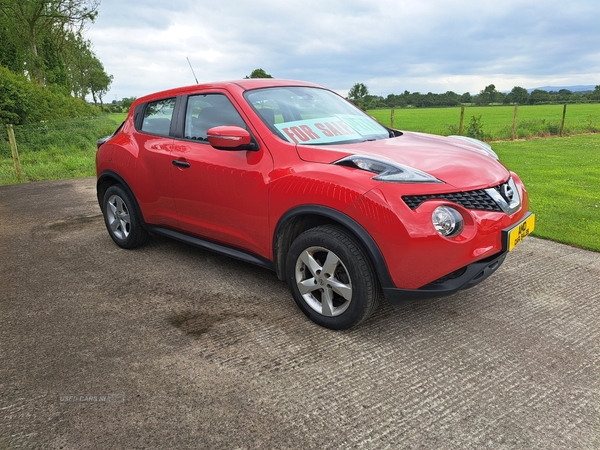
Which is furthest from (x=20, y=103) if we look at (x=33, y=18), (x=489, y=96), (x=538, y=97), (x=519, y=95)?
(x=538, y=97)

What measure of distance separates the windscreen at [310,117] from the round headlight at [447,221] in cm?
106

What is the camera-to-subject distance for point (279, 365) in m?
2.64

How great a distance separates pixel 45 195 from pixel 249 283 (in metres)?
6.33

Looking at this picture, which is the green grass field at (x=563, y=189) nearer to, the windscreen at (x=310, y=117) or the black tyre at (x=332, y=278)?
the windscreen at (x=310, y=117)

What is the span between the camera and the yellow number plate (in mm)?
2783

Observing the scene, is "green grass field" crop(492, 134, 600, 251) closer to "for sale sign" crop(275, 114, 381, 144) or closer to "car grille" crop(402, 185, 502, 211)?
"car grille" crop(402, 185, 502, 211)

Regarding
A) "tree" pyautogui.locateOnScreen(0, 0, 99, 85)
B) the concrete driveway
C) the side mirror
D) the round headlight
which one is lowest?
the concrete driveway

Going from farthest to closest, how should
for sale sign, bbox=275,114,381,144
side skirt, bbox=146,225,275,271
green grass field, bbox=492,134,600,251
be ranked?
green grass field, bbox=492,134,600,251, side skirt, bbox=146,225,275,271, for sale sign, bbox=275,114,381,144

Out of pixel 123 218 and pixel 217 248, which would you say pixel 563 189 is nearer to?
pixel 217 248

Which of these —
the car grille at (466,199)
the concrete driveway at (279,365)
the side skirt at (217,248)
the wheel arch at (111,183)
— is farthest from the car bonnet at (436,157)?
the wheel arch at (111,183)

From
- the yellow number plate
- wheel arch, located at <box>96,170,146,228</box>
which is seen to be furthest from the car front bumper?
wheel arch, located at <box>96,170,146,228</box>

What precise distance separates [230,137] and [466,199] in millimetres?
1609

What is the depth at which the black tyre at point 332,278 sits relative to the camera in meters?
2.74

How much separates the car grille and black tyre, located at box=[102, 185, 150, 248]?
3023mm
